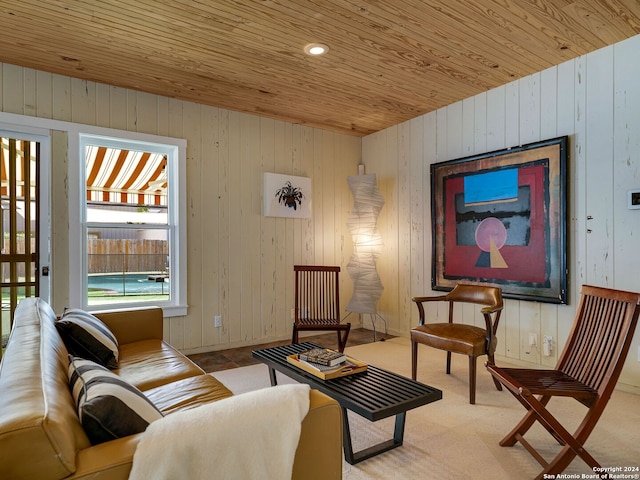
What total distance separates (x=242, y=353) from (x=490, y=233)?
8.83 feet

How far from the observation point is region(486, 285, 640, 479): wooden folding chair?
1.79 metres

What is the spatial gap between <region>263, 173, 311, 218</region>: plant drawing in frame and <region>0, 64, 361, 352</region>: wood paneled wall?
0.25 ft

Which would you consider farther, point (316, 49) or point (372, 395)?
point (316, 49)

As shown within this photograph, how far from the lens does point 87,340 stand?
2.11 metres

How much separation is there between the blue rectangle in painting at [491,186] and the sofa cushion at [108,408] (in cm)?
341

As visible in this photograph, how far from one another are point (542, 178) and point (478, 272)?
40.2 inches

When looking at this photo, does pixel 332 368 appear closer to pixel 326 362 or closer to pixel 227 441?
pixel 326 362

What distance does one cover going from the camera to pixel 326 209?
16.5 feet

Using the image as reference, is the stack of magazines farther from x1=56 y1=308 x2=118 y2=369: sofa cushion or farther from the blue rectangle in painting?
the blue rectangle in painting

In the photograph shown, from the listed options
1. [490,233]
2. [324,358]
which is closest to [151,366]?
[324,358]

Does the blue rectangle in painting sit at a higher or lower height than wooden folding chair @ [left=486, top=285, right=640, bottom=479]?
higher

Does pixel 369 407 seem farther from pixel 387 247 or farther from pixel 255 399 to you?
pixel 387 247

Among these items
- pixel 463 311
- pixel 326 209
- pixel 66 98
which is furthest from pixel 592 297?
pixel 66 98

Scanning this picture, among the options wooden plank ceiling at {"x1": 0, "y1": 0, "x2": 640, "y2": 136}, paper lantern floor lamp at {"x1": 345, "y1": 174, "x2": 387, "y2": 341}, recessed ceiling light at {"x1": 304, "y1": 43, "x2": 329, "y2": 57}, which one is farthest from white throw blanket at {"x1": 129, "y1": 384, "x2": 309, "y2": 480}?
paper lantern floor lamp at {"x1": 345, "y1": 174, "x2": 387, "y2": 341}
